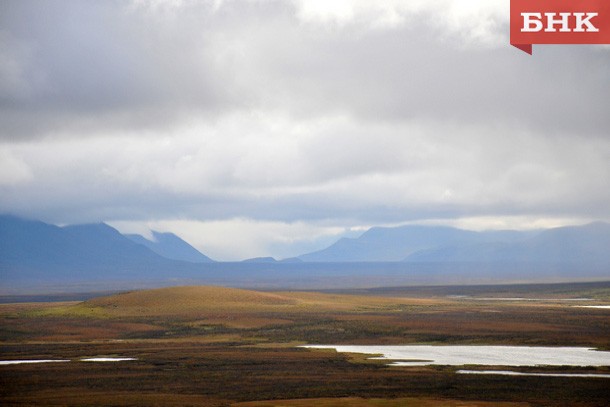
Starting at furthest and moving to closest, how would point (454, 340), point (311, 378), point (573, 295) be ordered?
point (573, 295) → point (454, 340) → point (311, 378)

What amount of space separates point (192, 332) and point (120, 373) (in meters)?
34.8

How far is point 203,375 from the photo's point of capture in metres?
56.7

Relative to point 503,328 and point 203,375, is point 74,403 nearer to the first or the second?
point 203,375

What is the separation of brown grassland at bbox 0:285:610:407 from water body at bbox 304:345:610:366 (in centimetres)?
299

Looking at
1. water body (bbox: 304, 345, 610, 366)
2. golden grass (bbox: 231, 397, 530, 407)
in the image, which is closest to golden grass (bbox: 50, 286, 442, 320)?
water body (bbox: 304, 345, 610, 366)

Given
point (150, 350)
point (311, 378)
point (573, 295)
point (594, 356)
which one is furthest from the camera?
point (573, 295)

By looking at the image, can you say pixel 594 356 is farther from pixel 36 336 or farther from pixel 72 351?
pixel 36 336

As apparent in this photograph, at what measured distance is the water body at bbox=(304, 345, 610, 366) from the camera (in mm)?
63688

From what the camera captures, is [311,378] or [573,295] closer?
[311,378]

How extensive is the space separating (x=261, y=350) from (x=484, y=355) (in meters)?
17.0

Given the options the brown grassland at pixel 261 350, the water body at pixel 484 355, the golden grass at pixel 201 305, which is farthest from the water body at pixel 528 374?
the golden grass at pixel 201 305

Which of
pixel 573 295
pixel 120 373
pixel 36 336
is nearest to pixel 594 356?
pixel 120 373

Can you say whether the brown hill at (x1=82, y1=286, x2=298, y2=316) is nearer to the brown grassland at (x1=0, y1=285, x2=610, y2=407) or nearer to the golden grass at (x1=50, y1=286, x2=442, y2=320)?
the golden grass at (x1=50, y1=286, x2=442, y2=320)

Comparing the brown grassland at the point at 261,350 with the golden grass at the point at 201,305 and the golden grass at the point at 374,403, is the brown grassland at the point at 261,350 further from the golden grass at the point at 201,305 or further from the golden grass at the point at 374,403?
the golden grass at the point at 201,305
